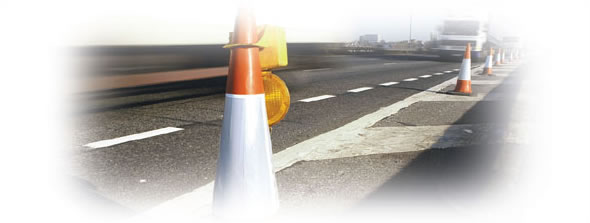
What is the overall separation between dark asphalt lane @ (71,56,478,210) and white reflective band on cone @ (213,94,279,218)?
0.61 metres

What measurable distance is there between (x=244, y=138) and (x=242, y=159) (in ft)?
0.34

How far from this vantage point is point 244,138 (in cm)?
251

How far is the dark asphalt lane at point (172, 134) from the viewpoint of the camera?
Result: 10.8ft

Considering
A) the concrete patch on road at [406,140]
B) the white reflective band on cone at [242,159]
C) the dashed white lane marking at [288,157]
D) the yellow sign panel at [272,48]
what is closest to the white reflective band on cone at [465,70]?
the dashed white lane marking at [288,157]

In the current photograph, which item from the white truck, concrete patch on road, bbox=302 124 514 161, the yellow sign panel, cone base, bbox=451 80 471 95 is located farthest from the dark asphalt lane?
the white truck

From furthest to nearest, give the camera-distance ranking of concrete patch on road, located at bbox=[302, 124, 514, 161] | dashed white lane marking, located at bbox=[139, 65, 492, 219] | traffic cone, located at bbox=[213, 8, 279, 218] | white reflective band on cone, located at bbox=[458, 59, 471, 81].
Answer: white reflective band on cone, located at bbox=[458, 59, 471, 81] → concrete patch on road, located at bbox=[302, 124, 514, 161] → dashed white lane marking, located at bbox=[139, 65, 492, 219] → traffic cone, located at bbox=[213, 8, 279, 218]

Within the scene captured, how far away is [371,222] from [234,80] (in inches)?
41.0

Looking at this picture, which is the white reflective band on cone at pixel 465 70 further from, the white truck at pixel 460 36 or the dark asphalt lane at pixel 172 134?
the white truck at pixel 460 36

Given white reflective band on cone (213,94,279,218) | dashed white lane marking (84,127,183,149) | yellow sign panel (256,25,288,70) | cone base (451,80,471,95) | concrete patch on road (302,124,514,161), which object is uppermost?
yellow sign panel (256,25,288,70)

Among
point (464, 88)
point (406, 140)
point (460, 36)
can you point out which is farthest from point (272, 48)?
point (460, 36)

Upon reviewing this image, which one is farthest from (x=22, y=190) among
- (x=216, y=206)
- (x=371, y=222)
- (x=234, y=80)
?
(x=371, y=222)

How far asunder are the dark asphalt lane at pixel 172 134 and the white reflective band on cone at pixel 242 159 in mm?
614

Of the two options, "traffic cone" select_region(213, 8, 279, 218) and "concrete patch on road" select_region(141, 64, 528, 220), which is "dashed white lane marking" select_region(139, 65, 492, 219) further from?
"traffic cone" select_region(213, 8, 279, 218)

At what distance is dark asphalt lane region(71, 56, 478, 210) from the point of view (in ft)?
10.8
